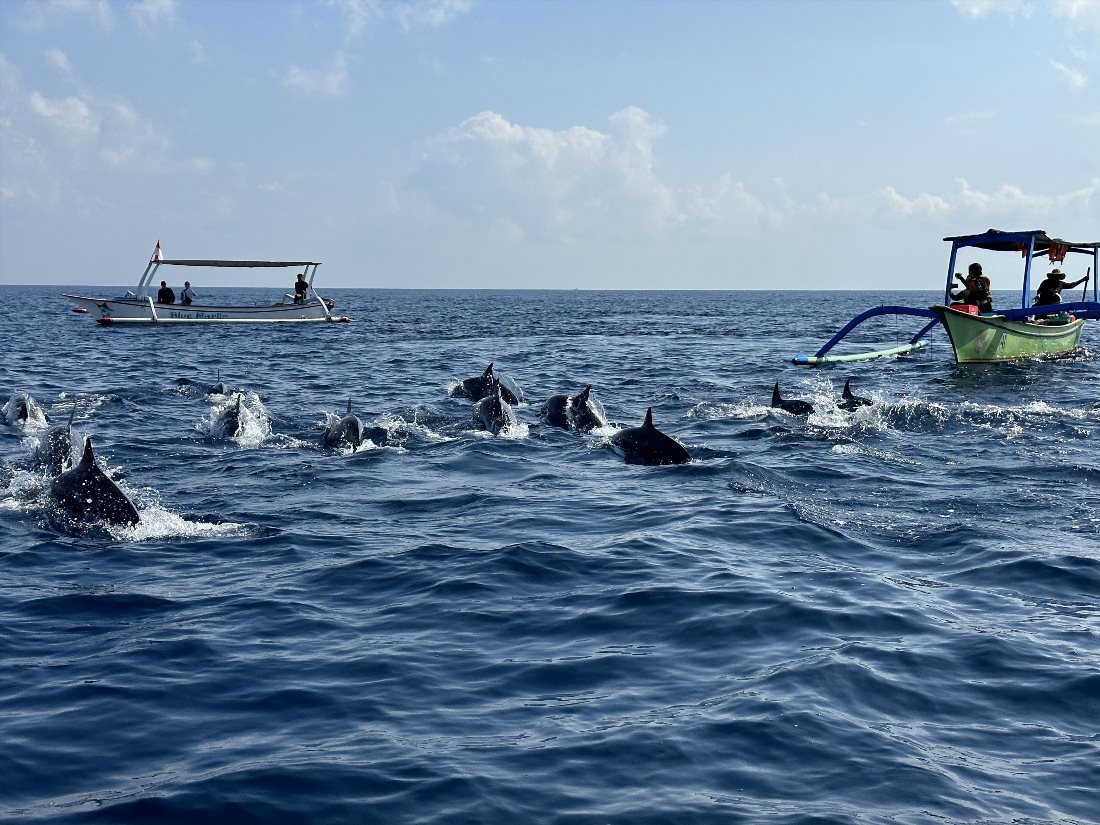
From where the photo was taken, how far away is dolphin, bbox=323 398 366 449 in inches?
616

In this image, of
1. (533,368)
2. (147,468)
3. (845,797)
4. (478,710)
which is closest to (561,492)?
(147,468)

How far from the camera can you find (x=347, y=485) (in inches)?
513

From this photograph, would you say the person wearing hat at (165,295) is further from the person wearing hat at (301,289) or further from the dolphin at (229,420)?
the dolphin at (229,420)

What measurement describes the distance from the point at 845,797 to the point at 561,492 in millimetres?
7805

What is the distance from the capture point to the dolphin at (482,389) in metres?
21.0

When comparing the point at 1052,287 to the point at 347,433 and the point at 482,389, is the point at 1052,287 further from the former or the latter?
the point at 347,433

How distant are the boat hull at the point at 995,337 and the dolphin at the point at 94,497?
21.4 m

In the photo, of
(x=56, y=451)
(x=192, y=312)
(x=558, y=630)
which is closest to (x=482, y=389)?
(x=56, y=451)

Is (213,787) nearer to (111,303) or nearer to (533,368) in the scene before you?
(533,368)

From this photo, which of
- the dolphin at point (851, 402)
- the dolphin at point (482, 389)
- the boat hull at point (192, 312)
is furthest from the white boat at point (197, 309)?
the dolphin at point (851, 402)

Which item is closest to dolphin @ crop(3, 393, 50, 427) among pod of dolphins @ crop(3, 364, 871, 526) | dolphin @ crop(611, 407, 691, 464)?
pod of dolphins @ crop(3, 364, 871, 526)

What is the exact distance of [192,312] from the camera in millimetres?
49125

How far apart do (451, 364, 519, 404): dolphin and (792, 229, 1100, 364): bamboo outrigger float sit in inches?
438

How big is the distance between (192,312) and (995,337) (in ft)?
117
